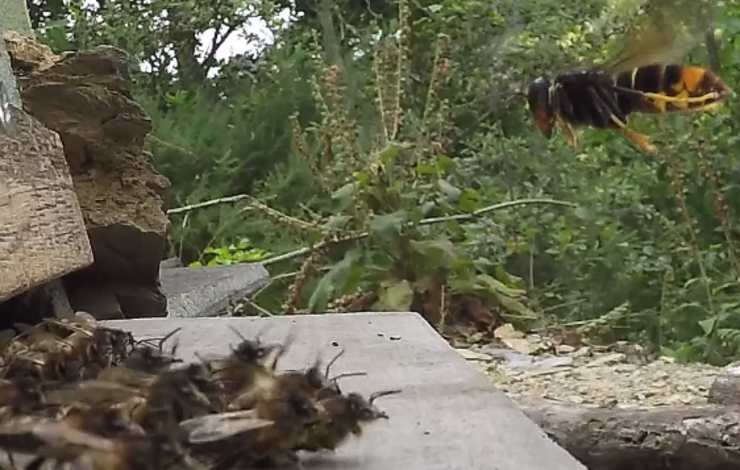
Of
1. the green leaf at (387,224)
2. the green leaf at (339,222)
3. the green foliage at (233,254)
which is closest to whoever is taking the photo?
the green leaf at (387,224)

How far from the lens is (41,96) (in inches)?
47.7

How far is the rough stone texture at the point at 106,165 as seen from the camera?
1.22 metres

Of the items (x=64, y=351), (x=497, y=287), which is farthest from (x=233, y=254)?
(x=64, y=351)

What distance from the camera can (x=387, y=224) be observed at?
2.81 metres

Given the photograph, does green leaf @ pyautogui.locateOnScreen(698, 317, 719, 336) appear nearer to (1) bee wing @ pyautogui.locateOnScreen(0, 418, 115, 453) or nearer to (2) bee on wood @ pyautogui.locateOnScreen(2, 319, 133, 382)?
(2) bee on wood @ pyautogui.locateOnScreen(2, 319, 133, 382)

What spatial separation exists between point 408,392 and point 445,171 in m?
2.59

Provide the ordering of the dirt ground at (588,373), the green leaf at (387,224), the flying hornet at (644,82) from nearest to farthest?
the flying hornet at (644,82), the dirt ground at (588,373), the green leaf at (387,224)

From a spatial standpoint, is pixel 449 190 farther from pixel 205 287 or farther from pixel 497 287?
pixel 205 287

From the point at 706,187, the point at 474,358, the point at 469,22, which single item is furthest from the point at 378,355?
the point at 469,22

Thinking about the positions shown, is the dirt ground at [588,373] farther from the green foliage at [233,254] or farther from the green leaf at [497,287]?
the green foliage at [233,254]

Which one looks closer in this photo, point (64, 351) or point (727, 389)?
point (64, 351)

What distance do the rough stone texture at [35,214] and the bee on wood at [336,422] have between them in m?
0.33

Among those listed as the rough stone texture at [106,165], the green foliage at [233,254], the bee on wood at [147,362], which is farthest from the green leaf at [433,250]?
the bee on wood at [147,362]

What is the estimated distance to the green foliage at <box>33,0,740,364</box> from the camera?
9.69 ft
